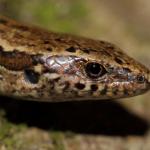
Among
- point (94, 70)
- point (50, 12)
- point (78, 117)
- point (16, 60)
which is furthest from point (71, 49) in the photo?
point (50, 12)

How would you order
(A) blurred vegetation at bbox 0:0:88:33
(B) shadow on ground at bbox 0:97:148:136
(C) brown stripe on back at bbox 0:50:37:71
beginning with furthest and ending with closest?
1. (A) blurred vegetation at bbox 0:0:88:33
2. (B) shadow on ground at bbox 0:97:148:136
3. (C) brown stripe on back at bbox 0:50:37:71

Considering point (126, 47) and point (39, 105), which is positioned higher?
point (126, 47)

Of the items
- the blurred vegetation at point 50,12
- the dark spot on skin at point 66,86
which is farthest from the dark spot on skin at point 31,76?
the blurred vegetation at point 50,12

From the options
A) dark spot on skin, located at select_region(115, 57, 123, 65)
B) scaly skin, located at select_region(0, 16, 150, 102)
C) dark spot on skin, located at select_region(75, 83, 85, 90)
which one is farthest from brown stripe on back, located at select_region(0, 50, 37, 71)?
dark spot on skin, located at select_region(115, 57, 123, 65)

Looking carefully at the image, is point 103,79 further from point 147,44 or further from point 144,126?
point 147,44

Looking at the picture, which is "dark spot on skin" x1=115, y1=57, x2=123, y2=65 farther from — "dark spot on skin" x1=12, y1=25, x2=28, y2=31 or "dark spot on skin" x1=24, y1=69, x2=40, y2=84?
"dark spot on skin" x1=12, y1=25, x2=28, y2=31

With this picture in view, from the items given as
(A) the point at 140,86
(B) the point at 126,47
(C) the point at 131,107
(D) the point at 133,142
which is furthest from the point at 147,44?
(A) the point at 140,86
